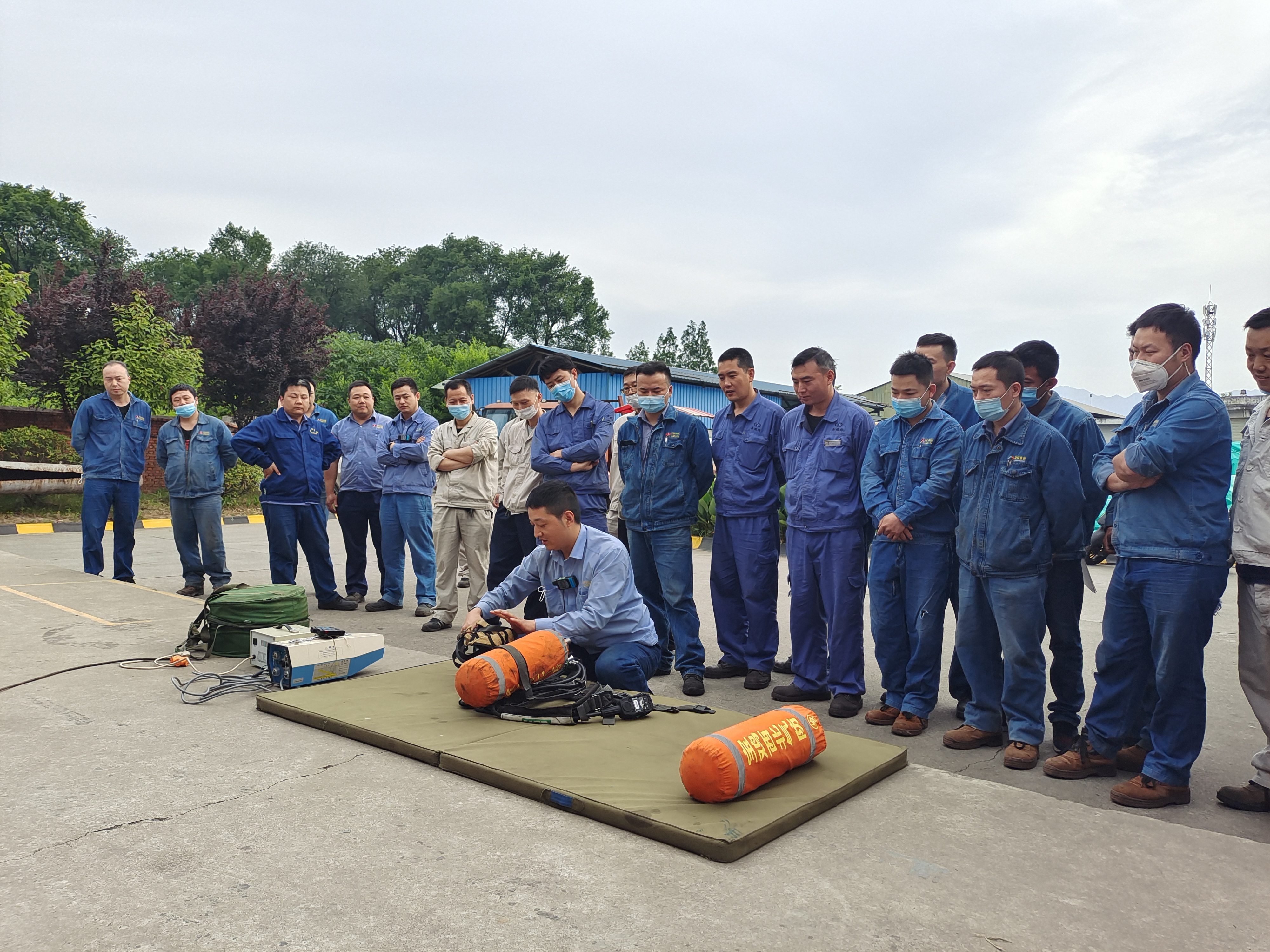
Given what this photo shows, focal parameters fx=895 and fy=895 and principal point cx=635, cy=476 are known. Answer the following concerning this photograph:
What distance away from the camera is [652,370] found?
5906 millimetres

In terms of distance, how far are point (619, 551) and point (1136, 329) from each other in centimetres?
263

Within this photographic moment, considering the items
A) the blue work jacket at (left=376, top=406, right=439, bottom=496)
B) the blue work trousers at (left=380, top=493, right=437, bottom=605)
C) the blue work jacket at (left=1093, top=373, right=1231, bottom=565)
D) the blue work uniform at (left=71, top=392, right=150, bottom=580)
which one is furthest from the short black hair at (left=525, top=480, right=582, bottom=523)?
the blue work uniform at (left=71, top=392, right=150, bottom=580)

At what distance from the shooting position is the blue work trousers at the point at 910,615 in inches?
183

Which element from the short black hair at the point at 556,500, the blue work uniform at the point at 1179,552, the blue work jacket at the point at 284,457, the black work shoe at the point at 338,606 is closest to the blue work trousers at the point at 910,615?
the blue work uniform at the point at 1179,552

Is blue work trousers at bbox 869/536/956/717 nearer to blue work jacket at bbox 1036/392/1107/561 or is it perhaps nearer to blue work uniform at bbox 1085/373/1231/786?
blue work jacket at bbox 1036/392/1107/561

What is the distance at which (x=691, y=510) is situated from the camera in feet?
19.2

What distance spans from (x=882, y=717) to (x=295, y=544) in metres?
5.42

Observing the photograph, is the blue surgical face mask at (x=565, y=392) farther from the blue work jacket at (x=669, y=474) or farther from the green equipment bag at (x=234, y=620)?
the green equipment bag at (x=234, y=620)

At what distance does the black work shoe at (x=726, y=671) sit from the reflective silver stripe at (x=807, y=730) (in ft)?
7.07

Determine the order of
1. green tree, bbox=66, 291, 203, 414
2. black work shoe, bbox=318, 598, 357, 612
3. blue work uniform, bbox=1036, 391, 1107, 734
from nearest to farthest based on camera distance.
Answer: blue work uniform, bbox=1036, 391, 1107, 734 → black work shoe, bbox=318, 598, 357, 612 → green tree, bbox=66, 291, 203, 414

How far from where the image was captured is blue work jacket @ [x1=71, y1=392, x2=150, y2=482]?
8.39 metres

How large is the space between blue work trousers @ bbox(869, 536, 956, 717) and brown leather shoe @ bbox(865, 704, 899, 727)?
0.07m

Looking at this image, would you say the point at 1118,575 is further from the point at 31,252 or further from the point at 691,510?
the point at 31,252

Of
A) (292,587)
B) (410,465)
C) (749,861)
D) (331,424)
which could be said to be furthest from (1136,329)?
(331,424)
